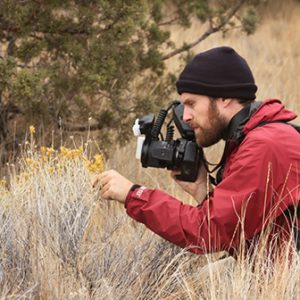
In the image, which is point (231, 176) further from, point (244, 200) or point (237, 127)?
point (237, 127)

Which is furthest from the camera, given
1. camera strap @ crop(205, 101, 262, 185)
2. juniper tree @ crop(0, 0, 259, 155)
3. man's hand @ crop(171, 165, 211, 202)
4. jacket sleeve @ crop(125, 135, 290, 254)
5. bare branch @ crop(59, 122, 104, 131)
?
bare branch @ crop(59, 122, 104, 131)

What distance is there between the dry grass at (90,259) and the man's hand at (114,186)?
0.91 ft

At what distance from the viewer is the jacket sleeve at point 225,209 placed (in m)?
3.26

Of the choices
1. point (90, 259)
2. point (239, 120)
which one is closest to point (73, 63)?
point (90, 259)

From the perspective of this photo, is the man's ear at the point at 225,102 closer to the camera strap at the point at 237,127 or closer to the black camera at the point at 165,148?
the camera strap at the point at 237,127

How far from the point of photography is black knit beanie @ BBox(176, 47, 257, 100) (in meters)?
3.50

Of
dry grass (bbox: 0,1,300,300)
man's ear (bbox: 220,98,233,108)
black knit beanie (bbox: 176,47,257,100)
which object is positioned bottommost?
dry grass (bbox: 0,1,300,300)

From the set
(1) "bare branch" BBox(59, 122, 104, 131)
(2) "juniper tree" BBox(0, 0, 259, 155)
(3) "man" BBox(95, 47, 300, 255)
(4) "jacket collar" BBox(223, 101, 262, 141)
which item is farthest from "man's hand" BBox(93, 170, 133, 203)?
(1) "bare branch" BBox(59, 122, 104, 131)

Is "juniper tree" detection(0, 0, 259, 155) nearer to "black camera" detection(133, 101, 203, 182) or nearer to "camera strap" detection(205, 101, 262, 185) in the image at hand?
"black camera" detection(133, 101, 203, 182)

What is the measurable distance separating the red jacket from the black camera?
253mm

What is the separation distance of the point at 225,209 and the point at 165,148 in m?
0.51

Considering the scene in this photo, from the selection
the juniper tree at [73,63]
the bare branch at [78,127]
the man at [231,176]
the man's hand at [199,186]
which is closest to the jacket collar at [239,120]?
the man at [231,176]

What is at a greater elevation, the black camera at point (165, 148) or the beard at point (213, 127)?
the beard at point (213, 127)

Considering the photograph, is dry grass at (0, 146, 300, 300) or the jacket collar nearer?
dry grass at (0, 146, 300, 300)
